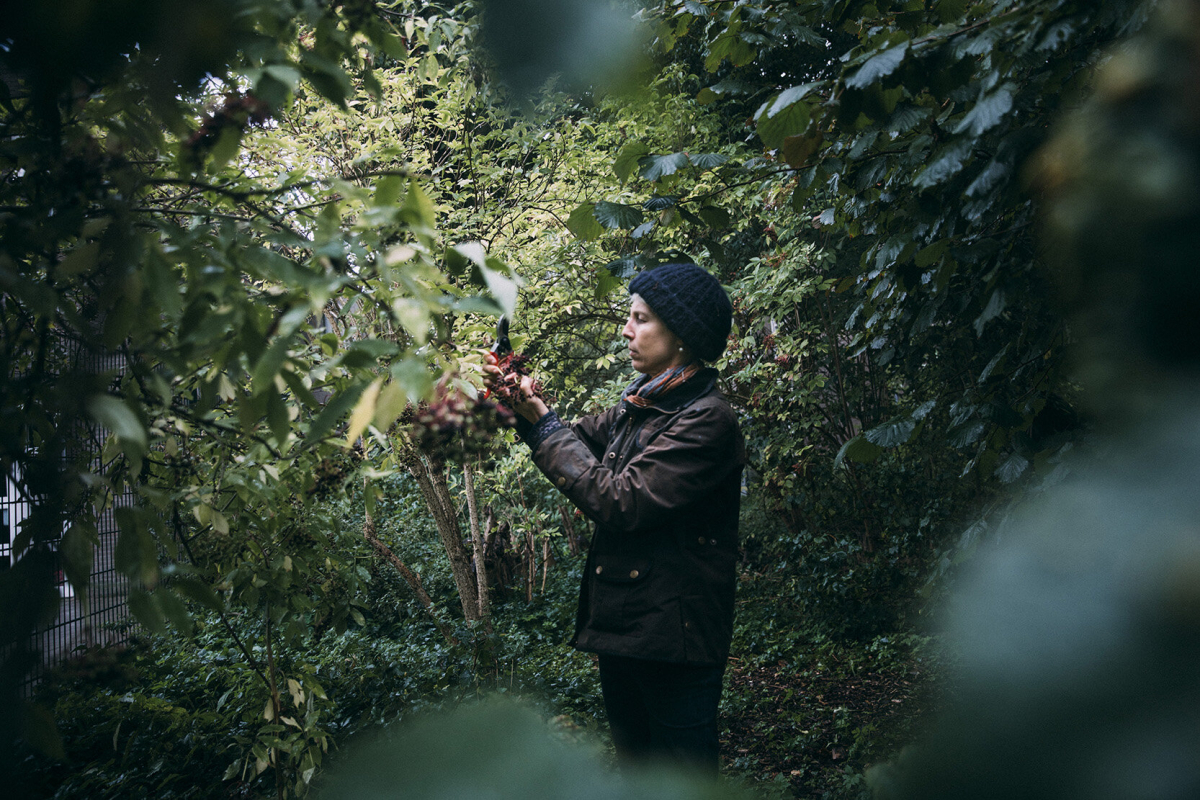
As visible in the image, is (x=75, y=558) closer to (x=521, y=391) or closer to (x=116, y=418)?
(x=116, y=418)

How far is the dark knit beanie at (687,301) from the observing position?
82.4 inches

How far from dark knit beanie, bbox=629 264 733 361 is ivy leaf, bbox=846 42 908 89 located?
82 cm

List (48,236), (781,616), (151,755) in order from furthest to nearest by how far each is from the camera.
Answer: (781,616) < (151,755) < (48,236)

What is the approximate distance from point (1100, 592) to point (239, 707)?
443 cm

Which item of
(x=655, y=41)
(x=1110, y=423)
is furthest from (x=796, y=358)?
(x=1110, y=423)

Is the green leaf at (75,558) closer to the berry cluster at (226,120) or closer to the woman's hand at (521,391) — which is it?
the berry cluster at (226,120)

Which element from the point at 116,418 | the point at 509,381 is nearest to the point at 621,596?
the point at 509,381

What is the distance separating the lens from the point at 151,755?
341 centimetres

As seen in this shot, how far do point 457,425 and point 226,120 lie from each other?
0.59 metres

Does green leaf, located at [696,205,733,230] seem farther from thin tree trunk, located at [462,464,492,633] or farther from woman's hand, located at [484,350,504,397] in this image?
thin tree trunk, located at [462,464,492,633]

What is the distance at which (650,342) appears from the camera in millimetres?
2174

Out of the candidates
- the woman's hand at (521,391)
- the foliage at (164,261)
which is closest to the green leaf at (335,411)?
the foliage at (164,261)

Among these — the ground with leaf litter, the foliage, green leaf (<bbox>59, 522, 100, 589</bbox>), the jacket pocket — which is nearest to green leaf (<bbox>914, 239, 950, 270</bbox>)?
the jacket pocket

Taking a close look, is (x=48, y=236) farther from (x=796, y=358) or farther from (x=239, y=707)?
(x=796, y=358)
